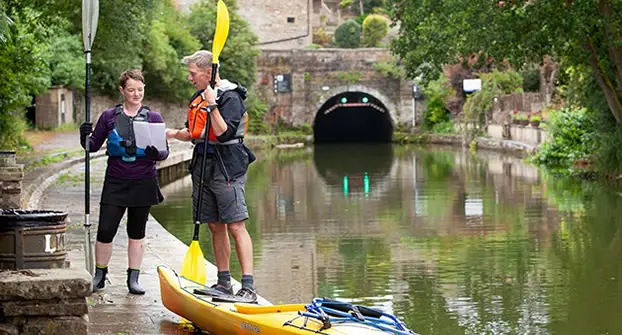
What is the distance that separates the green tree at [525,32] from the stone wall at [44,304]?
52.7 ft

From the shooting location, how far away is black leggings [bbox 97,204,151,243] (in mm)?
9477

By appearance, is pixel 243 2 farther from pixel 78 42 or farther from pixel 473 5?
pixel 473 5

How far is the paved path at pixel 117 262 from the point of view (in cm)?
859

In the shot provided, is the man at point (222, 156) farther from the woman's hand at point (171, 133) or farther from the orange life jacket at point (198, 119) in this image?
the woman's hand at point (171, 133)

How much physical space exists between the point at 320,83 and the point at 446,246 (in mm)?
45063

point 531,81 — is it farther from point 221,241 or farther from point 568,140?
point 221,241

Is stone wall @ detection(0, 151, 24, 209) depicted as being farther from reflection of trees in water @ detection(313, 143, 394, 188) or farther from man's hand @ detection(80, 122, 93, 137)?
reflection of trees in water @ detection(313, 143, 394, 188)

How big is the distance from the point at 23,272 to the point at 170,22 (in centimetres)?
4527

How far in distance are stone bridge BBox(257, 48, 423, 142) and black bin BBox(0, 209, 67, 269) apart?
5194cm

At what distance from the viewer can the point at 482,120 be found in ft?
166

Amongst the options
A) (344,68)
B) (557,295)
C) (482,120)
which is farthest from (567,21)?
(344,68)

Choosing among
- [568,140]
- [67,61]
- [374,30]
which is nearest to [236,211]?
[568,140]

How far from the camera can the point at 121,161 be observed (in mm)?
9359

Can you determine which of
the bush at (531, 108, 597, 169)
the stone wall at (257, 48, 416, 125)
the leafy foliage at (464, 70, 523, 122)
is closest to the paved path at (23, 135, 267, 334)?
the bush at (531, 108, 597, 169)
